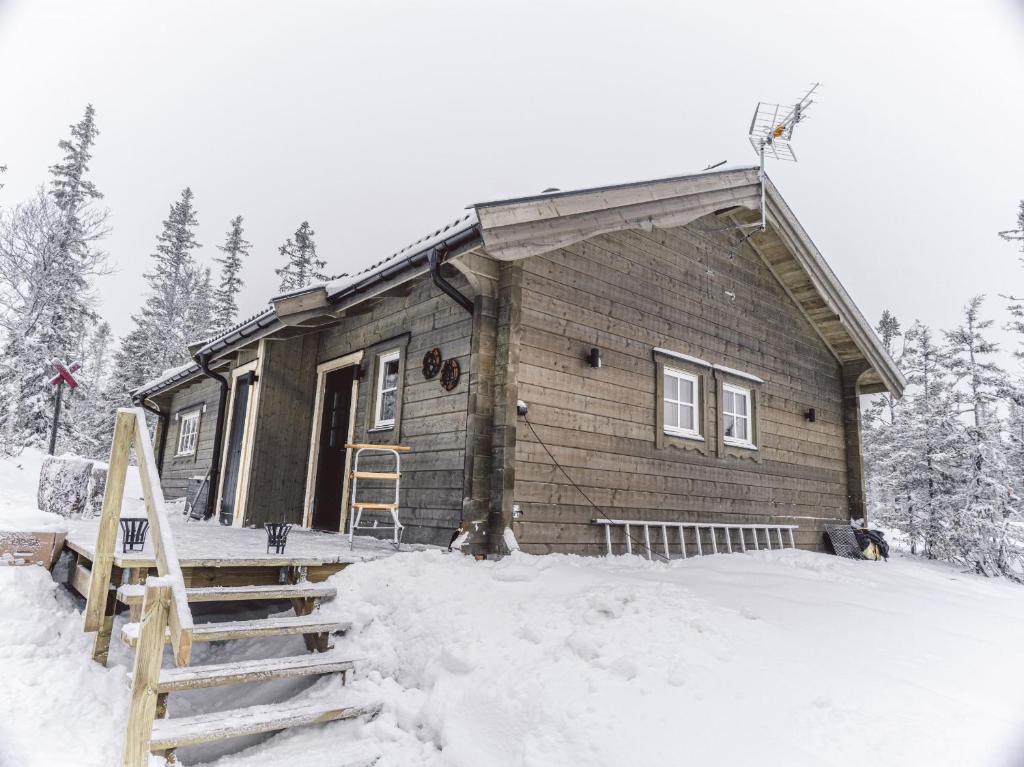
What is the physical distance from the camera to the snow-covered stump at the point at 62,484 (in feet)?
20.6

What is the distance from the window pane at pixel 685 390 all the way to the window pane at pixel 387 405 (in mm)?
3537

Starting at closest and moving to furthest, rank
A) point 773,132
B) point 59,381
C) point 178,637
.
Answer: point 178,637, point 773,132, point 59,381

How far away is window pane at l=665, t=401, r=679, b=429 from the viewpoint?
7.02m

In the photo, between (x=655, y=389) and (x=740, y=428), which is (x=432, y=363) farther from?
(x=740, y=428)

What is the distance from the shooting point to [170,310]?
24.3 m

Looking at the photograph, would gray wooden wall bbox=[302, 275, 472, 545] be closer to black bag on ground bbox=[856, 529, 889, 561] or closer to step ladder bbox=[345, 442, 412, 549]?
step ladder bbox=[345, 442, 412, 549]

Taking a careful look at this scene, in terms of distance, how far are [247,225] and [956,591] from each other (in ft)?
405

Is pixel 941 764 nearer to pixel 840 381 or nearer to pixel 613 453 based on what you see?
pixel 613 453

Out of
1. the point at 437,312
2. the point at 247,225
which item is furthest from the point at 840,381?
the point at 247,225

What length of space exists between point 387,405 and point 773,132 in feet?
21.0

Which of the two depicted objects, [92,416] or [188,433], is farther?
[92,416]

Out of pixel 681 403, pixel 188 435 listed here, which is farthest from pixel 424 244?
pixel 188 435

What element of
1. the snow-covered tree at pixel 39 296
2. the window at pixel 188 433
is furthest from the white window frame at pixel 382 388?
the snow-covered tree at pixel 39 296

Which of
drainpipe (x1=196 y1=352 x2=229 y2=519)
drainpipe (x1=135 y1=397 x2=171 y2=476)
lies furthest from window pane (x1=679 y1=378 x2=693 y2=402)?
drainpipe (x1=135 y1=397 x2=171 y2=476)
